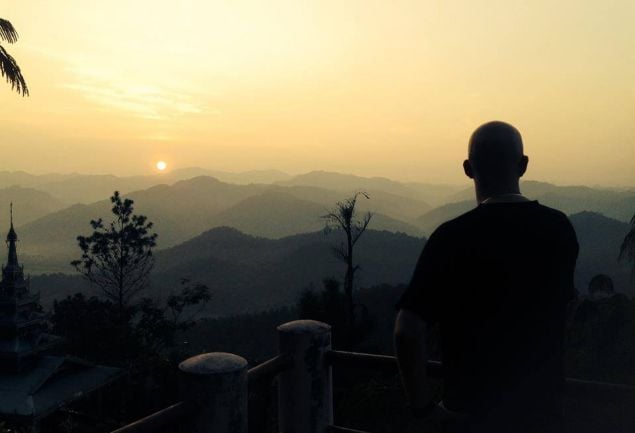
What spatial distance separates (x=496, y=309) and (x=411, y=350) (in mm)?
349

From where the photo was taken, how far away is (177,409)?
8.54 ft

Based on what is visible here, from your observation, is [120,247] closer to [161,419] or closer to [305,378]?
[305,378]

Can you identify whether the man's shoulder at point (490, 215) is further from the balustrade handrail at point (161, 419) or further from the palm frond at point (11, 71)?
the palm frond at point (11, 71)

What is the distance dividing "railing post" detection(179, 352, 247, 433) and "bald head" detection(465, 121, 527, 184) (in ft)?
5.50

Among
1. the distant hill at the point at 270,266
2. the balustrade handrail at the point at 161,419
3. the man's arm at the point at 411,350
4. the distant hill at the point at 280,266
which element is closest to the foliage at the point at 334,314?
the balustrade handrail at the point at 161,419

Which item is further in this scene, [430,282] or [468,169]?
[468,169]

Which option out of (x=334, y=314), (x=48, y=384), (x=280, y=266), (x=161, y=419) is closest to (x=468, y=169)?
(x=161, y=419)

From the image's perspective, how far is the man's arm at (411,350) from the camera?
6.21ft

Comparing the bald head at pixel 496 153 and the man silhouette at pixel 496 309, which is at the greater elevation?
the bald head at pixel 496 153

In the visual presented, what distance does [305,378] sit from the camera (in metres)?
3.64

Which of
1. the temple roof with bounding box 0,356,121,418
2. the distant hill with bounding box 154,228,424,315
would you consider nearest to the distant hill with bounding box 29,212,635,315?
the distant hill with bounding box 154,228,424,315

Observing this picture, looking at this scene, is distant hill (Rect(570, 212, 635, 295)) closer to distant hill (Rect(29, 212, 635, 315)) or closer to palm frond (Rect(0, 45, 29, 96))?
distant hill (Rect(29, 212, 635, 315))

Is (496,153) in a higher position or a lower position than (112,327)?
higher

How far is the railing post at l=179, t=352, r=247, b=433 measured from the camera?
2670mm
